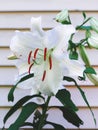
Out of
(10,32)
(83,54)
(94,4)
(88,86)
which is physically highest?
(94,4)

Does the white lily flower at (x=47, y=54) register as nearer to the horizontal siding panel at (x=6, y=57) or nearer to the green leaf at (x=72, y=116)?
the green leaf at (x=72, y=116)

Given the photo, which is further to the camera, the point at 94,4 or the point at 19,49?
the point at 94,4

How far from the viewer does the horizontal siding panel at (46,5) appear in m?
2.57

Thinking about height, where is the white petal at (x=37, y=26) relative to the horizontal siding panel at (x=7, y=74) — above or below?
above

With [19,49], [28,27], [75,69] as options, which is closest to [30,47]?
[19,49]

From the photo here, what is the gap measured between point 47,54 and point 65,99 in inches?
10.6

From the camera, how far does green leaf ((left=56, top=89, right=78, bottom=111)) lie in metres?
2.03

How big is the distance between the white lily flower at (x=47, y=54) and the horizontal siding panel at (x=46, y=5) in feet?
2.17

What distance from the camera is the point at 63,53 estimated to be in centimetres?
190

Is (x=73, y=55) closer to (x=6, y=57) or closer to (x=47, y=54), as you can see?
(x=47, y=54)

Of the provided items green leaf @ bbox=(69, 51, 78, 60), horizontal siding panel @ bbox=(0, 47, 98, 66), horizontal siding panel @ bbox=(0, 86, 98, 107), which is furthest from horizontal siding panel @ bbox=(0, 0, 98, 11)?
green leaf @ bbox=(69, 51, 78, 60)

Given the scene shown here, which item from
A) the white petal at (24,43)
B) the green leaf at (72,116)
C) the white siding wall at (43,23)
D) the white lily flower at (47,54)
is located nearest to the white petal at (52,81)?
the white lily flower at (47,54)

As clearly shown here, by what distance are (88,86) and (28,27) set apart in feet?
1.72

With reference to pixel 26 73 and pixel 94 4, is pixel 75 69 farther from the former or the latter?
pixel 94 4
